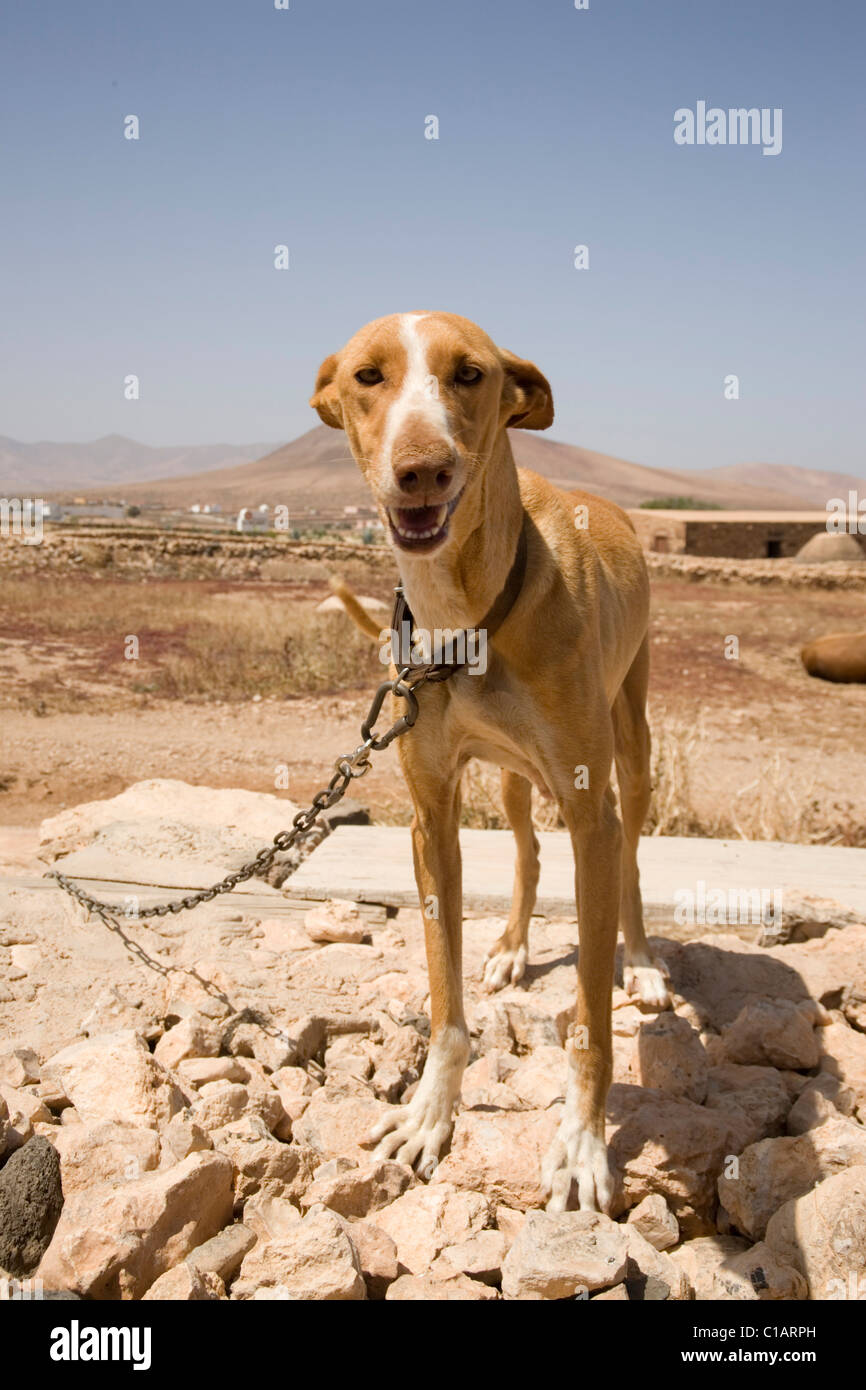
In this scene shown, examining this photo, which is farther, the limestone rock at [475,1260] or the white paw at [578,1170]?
the white paw at [578,1170]

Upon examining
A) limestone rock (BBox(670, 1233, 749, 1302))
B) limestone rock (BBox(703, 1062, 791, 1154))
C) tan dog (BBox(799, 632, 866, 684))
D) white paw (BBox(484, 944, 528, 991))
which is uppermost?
tan dog (BBox(799, 632, 866, 684))

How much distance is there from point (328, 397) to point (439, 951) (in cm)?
174

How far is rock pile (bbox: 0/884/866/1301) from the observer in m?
2.50

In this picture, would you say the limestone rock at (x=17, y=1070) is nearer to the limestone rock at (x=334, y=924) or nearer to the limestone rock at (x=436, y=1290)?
the limestone rock at (x=436, y=1290)

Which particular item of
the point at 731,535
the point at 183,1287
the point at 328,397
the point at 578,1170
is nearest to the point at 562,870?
the point at 578,1170

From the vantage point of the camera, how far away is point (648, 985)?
402cm

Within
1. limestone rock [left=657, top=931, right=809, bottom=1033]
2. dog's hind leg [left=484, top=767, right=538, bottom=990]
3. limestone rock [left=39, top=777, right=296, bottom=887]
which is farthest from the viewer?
limestone rock [left=39, top=777, right=296, bottom=887]

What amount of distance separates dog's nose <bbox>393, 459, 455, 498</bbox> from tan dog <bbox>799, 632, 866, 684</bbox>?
12.1 metres

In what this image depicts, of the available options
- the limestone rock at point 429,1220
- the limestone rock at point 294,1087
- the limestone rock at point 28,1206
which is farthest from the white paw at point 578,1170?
the limestone rock at point 28,1206

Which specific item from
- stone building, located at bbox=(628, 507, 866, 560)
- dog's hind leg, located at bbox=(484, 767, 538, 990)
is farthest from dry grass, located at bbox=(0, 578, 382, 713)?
stone building, located at bbox=(628, 507, 866, 560)

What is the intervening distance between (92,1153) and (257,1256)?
536mm

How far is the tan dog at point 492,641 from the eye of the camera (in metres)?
2.54

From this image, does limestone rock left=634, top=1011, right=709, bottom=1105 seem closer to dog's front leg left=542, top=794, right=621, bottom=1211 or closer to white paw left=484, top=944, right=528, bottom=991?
dog's front leg left=542, top=794, right=621, bottom=1211

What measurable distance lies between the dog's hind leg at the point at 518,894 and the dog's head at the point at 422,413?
1778mm
